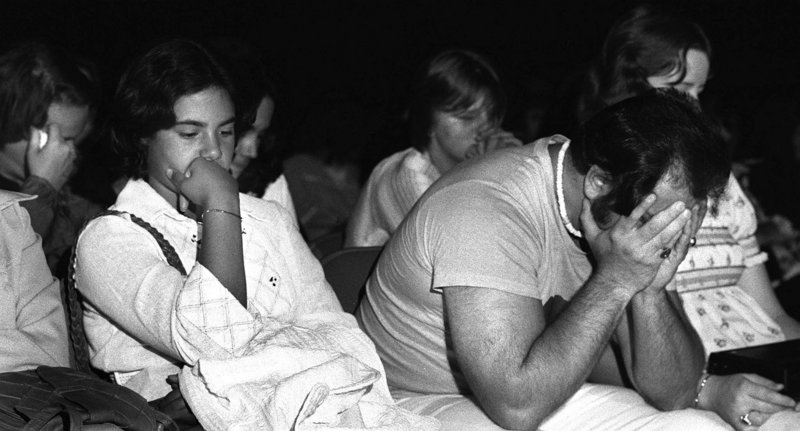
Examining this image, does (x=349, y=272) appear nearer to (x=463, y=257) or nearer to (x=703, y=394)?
(x=463, y=257)

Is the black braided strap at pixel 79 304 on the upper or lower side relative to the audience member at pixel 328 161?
upper

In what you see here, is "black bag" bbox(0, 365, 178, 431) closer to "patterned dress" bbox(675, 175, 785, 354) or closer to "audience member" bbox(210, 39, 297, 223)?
"audience member" bbox(210, 39, 297, 223)

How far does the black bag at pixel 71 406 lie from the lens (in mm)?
1459

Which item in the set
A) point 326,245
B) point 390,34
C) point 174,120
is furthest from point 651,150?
point 390,34

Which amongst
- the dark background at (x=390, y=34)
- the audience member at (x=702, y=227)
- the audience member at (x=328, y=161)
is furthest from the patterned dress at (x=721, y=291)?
the audience member at (x=328, y=161)

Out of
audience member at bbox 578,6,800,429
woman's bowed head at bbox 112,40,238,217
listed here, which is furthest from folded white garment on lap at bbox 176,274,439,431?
audience member at bbox 578,6,800,429

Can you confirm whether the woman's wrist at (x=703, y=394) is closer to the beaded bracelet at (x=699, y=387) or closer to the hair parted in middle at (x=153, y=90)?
the beaded bracelet at (x=699, y=387)

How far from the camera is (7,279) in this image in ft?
5.99

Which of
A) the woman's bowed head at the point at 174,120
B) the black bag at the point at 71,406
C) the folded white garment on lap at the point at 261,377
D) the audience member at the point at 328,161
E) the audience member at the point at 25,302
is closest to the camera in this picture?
the black bag at the point at 71,406

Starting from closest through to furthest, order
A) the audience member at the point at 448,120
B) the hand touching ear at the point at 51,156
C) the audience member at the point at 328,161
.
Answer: the hand touching ear at the point at 51,156 → the audience member at the point at 448,120 → the audience member at the point at 328,161

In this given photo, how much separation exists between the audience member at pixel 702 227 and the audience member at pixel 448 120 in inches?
28.6

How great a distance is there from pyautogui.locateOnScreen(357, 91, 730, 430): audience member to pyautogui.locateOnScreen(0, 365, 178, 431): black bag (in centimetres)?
58

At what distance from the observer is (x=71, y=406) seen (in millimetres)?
1479

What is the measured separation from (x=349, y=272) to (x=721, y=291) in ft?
3.01
